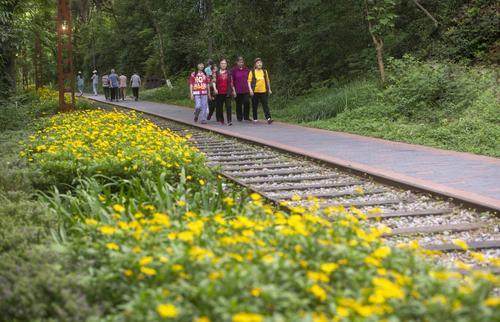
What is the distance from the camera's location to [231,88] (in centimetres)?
1869

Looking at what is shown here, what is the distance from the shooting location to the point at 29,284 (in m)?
3.82

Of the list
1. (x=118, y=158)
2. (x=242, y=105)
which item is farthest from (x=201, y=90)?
(x=118, y=158)

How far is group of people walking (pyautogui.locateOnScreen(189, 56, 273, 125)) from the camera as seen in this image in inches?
721

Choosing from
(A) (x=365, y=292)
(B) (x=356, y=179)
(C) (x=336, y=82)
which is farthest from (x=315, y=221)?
(C) (x=336, y=82)

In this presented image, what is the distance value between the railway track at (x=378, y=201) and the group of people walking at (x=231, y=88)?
6.03m

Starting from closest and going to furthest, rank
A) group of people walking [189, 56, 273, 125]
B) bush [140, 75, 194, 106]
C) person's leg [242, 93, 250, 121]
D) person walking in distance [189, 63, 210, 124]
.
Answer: group of people walking [189, 56, 273, 125]
person walking in distance [189, 63, 210, 124]
person's leg [242, 93, 250, 121]
bush [140, 75, 194, 106]

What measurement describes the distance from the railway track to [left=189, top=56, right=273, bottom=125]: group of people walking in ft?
19.8

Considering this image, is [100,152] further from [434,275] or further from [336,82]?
[336,82]

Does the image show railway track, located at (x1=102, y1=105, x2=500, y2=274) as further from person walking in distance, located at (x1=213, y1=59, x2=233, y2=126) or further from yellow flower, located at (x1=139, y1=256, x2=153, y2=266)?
person walking in distance, located at (x1=213, y1=59, x2=233, y2=126)

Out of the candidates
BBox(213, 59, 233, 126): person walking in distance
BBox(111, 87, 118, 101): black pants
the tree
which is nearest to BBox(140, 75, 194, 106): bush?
BBox(111, 87, 118, 101): black pants

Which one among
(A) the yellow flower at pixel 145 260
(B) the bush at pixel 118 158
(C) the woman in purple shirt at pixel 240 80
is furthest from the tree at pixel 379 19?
(A) the yellow flower at pixel 145 260

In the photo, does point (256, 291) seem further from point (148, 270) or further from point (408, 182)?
point (408, 182)

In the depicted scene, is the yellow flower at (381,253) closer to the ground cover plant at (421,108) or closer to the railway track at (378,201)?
the railway track at (378,201)

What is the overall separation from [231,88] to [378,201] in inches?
454
